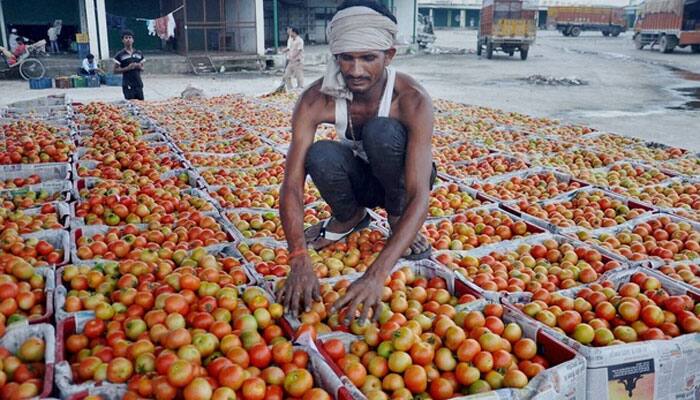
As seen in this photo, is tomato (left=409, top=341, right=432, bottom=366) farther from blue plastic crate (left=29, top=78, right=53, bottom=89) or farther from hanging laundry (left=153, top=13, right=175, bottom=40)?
hanging laundry (left=153, top=13, right=175, bottom=40)

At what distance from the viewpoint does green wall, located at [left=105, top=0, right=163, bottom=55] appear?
23.4 meters

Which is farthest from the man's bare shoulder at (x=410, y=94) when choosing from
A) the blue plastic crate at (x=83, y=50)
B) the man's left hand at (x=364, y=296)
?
the blue plastic crate at (x=83, y=50)

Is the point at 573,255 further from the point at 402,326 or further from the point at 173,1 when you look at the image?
the point at 173,1

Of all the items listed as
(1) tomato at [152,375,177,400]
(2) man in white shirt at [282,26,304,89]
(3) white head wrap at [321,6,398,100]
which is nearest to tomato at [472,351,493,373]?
(1) tomato at [152,375,177,400]

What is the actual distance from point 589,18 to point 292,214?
5173 cm

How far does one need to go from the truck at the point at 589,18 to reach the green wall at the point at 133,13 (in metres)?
35.3

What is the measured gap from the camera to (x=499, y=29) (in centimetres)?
2733

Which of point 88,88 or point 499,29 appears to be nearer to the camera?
point 88,88

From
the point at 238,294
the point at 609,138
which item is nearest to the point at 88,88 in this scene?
the point at 609,138

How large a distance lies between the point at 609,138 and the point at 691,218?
301 centimetres

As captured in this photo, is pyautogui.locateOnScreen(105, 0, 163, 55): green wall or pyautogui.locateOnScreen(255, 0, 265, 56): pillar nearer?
pyautogui.locateOnScreen(255, 0, 265, 56): pillar

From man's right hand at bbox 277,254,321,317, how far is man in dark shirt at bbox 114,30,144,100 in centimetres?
907

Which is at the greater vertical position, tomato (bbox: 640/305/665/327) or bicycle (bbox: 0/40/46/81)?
bicycle (bbox: 0/40/46/81)

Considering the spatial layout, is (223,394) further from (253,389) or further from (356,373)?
(356,373)
